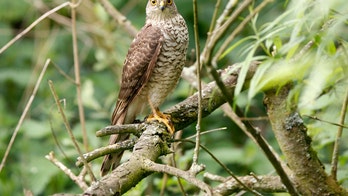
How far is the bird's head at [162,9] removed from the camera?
462 centimetres

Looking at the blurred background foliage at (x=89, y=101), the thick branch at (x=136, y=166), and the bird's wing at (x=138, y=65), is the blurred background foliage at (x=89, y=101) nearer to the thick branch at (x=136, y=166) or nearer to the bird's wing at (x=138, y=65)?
the bird's wing at (x=138, y=65)

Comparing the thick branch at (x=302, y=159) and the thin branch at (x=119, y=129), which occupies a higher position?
the thin branch at (x=119, y=129)

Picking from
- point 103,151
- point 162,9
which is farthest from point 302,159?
point 162,9

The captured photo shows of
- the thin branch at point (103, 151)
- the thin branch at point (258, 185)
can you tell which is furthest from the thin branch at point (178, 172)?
the thin branch at point (258, 185)

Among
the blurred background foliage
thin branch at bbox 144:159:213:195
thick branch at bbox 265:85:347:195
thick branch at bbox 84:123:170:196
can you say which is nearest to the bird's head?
the blurred background foliage

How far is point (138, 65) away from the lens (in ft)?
14.5

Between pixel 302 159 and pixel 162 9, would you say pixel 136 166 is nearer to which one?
pixel 302 159

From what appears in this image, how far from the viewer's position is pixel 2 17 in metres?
8.32

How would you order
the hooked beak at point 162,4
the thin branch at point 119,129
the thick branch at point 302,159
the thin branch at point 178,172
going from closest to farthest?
1. the thin branch at point 178,172
2. the thin branch at point 119,129
3. the thick branch at point 302,159
4. the hooked beak at point 162,4

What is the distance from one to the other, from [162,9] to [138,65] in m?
0.43

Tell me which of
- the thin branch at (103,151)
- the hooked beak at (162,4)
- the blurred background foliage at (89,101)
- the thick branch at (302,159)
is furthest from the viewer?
the hooked beak at (162,4)

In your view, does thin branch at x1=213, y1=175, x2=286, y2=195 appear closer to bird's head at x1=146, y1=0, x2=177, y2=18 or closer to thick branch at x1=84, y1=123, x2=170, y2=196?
thick branch at x1=84, y1=123, x2=170, y2=196

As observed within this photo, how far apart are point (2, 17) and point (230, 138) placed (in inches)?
125

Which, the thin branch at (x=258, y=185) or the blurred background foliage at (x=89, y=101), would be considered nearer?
the thin branch at (x=258, y=185)
